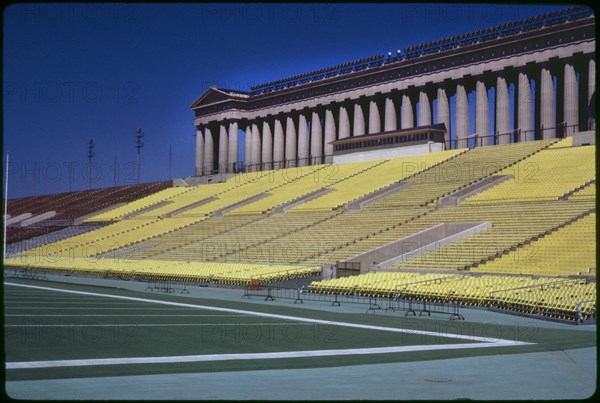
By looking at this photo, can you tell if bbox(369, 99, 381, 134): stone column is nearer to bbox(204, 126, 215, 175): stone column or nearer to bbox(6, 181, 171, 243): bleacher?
bbox(204, 126, 215, 175): stone column

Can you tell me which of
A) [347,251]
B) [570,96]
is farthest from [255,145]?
[347,251]

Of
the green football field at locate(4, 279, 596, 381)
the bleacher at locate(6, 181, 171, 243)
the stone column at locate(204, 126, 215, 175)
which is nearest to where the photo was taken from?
the green football field at locate(4, 279, 596, 381)

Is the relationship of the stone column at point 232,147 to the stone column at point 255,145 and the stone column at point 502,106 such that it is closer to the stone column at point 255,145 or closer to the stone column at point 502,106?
the stone column at point 255,145

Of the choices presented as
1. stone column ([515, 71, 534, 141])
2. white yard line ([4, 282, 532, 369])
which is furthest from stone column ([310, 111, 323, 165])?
white yard line ([4, 282, 532, 369])

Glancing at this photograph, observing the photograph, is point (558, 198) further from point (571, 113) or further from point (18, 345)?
point (18, 345)

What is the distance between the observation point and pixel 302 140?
71.9m

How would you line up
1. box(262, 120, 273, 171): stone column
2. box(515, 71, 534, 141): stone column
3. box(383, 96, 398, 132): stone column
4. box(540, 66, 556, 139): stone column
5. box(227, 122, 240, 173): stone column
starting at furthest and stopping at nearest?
1. box(227, 122, 240, 173): stone column
2. box(262, 120, 273, 171): stone column
3. box(383, 96, 398, 132): stone column
4. box(515, 71, 534, 141): stone column
5. box(540, 66, 556, 139): stone column

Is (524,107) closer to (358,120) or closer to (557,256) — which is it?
(358,120)

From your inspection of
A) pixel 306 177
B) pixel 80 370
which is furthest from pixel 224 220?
pixel 80 370

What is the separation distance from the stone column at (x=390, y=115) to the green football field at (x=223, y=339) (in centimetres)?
4301

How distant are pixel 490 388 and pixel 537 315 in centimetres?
1058

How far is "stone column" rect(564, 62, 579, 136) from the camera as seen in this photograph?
164ft

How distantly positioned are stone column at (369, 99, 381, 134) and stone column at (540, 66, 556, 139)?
16.1 m

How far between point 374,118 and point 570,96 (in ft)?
61.9
